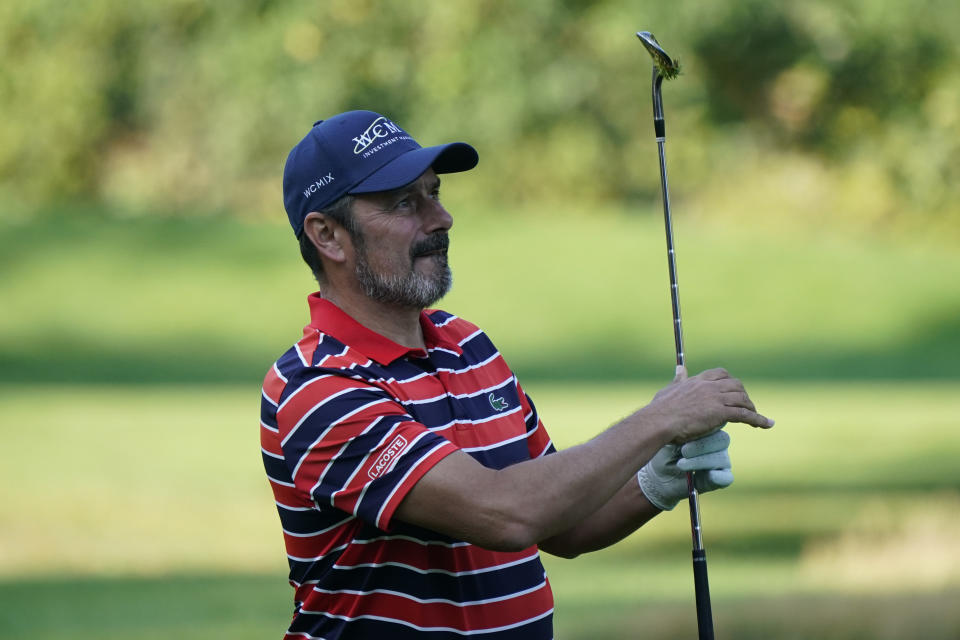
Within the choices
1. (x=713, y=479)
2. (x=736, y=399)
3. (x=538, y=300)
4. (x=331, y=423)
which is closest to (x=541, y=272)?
(x=538, y=300)

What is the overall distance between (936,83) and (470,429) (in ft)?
74.6

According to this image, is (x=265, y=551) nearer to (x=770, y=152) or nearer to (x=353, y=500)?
(x=353, y=500)

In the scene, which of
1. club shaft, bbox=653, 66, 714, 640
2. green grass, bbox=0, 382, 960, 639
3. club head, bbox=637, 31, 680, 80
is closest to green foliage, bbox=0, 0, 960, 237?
green grass, bbox=0, 382, 960, 639

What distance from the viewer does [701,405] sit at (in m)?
2.61

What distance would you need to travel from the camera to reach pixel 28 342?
18688 millimetres

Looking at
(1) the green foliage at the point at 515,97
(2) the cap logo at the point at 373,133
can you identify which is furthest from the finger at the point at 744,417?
(1) the green foliage at the point at 515,97

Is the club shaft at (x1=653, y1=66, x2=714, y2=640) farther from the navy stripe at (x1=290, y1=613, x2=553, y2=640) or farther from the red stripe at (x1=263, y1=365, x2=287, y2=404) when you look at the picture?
the red stripe at (x1=263, y1=365, x2=287, y2=404)

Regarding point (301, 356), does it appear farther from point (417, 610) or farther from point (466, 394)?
point (417, 610)

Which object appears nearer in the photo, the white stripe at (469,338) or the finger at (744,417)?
the finger at (744,417)

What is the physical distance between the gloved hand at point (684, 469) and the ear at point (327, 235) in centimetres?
69

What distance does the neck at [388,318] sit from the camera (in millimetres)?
2830

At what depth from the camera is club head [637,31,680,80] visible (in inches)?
120

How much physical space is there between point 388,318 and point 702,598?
811 mm

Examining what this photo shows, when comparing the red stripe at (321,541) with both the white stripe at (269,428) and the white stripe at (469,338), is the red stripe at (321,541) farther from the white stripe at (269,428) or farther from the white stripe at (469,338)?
the white stripe at (469,338)
